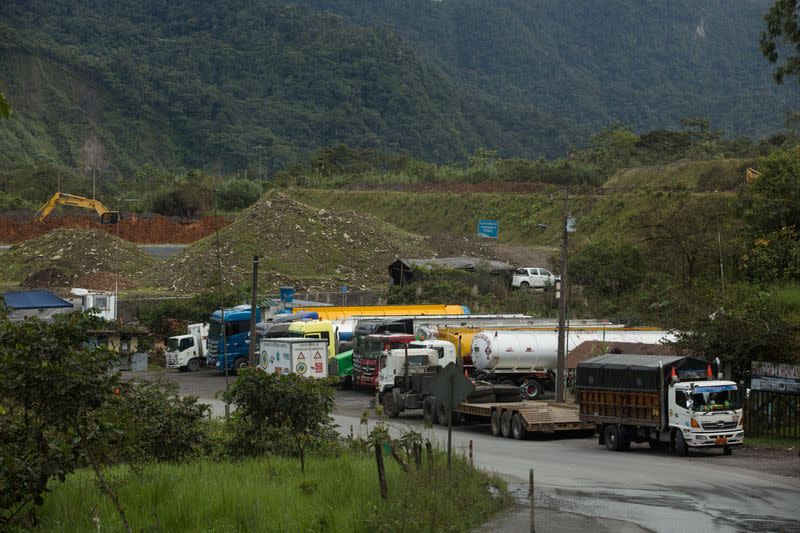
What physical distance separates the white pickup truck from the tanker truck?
29.0 m

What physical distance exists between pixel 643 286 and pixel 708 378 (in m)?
34.8

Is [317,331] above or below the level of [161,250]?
below

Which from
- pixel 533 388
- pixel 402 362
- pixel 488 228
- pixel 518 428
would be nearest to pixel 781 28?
pixel 518 428

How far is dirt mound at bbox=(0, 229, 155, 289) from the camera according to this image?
243ft

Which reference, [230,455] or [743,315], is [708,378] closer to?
[743,315]

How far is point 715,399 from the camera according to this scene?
1070 inches

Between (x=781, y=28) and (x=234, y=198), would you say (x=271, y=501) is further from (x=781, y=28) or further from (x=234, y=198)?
(x=234, y=198)

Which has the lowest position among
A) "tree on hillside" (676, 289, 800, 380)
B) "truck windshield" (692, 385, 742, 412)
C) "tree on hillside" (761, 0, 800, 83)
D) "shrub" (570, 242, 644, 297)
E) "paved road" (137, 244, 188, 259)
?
"truck windshield" (692, 385, 742, 412)

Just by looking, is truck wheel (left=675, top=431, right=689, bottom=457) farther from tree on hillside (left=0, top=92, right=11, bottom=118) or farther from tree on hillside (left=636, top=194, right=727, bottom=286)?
tree on hillside (left=636, top=194, right=727, bottom=286)

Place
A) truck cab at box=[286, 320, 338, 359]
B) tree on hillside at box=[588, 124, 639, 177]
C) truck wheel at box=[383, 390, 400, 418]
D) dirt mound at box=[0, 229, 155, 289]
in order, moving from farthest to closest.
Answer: tree on hillside at box=[588, 124, 639, 177]
dirt mound at box=[0, 229, 155, 289]
truck cab at box=[286, 320, 338, 359]
truck wheel at box=[383, 390, 400, 418]

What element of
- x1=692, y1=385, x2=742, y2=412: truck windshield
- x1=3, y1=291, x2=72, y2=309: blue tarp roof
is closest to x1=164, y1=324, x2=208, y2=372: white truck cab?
x1=3, y1=291, x2=72, y2=309: blue tarp roof

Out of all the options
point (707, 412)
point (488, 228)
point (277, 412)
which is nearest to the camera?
point (277, 412)

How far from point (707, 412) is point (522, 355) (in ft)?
44.4

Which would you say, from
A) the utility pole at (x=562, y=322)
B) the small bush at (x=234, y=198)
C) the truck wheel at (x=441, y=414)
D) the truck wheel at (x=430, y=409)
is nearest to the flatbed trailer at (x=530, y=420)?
the truck wheel at (x=441, y=414)
